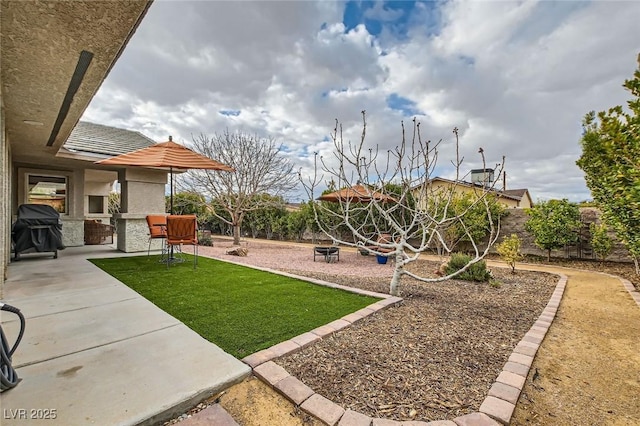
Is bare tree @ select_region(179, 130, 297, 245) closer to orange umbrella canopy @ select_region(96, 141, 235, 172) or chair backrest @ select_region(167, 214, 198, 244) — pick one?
orange umbrella canopy @ select_region(96, 141, 235, 172)

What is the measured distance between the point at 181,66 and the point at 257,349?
32.1ft

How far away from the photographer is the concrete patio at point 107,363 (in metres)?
1.84

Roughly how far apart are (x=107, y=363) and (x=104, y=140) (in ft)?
33.7

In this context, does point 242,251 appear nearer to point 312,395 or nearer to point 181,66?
point 181,66

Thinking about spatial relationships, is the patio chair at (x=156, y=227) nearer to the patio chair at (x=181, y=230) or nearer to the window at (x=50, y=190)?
the patio chair at (x=181, y=230)

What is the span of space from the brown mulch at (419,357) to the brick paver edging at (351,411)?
8 cm

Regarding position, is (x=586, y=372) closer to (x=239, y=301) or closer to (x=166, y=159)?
(x=239, y=301)

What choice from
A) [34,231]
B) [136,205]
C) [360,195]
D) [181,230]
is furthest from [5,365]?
[136,205]

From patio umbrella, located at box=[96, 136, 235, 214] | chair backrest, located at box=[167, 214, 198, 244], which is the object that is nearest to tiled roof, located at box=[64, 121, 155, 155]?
patio umbrella, located at box=[96, 136, 235, 214]

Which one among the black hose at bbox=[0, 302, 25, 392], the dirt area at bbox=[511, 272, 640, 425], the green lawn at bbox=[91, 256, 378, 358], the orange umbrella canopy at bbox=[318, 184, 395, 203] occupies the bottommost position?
the dirt area at bbox=[511, 272, 640, 425]

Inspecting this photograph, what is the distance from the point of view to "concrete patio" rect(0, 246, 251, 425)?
6.03 ft

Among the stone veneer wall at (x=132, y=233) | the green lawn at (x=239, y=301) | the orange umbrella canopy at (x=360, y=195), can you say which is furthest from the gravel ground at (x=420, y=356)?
the stone veneer wall at (x=132, y=233)

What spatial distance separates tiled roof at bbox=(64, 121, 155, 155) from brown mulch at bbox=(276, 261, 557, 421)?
31.4 ft

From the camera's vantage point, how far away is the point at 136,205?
8.83m
